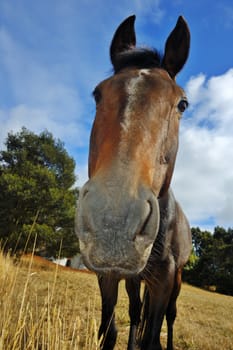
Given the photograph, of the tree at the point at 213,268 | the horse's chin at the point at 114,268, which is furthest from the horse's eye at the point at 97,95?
the tree at the point at 213,268

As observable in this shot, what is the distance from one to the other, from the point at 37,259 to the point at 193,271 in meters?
17.2

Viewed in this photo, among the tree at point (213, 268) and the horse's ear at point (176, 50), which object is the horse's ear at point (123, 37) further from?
the tree at point (213, 268)

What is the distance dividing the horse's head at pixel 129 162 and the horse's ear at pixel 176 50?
0.05 feet

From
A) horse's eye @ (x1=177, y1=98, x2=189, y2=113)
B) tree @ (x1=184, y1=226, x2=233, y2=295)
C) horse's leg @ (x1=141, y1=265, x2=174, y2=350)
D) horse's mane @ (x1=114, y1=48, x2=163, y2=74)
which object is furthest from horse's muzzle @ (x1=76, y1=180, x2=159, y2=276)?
tree @ (x1=184, y1=226, x2=233, y2=295)

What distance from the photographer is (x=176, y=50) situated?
2.99 meters

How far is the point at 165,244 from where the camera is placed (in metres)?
3.31

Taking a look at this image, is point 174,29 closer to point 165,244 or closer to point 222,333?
point 165,244

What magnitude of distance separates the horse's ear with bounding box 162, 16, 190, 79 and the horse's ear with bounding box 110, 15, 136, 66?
0.54 m

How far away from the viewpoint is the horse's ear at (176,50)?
2.94 m

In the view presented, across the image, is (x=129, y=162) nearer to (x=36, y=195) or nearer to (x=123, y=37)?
(x=123, y=37)

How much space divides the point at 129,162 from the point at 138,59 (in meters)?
1.50

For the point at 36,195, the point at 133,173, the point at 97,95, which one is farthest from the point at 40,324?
the point at 36,195

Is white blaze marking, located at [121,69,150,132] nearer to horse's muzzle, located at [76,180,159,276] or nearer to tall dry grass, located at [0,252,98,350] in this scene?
horse's muzzle, located at [76,180,159,276]

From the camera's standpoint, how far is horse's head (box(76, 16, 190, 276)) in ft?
4.75
